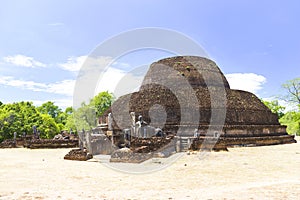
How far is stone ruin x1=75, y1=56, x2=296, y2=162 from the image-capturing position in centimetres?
1836

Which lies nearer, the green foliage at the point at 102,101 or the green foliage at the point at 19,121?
the green foliage at the point at 19,121

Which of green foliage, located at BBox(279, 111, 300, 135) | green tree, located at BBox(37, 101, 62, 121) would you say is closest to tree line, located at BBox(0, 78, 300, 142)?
green foliage, located at BBox(279, 111, 300, 135)

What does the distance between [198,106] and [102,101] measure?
111 ft

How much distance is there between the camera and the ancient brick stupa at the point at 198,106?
80.5ft

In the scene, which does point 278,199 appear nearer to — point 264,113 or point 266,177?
point 266,177

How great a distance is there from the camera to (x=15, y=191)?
7.02 m

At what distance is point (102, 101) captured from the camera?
186 ft

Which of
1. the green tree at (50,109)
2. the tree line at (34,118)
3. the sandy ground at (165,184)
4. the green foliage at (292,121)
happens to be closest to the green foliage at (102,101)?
the tree line at (34,118)

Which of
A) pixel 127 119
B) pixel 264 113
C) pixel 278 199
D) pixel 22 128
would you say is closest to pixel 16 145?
pixel 22 128

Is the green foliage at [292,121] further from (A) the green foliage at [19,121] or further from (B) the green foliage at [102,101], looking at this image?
(A) the green foliage at [19,121]

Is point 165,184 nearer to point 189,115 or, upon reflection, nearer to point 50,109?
point 189,115

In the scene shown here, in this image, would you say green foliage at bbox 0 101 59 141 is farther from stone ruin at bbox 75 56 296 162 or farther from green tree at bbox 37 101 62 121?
green tree at bbox 37 101 62 121

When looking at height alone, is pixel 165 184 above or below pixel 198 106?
below

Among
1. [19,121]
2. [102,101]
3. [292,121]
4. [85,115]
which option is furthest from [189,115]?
[102,101]
